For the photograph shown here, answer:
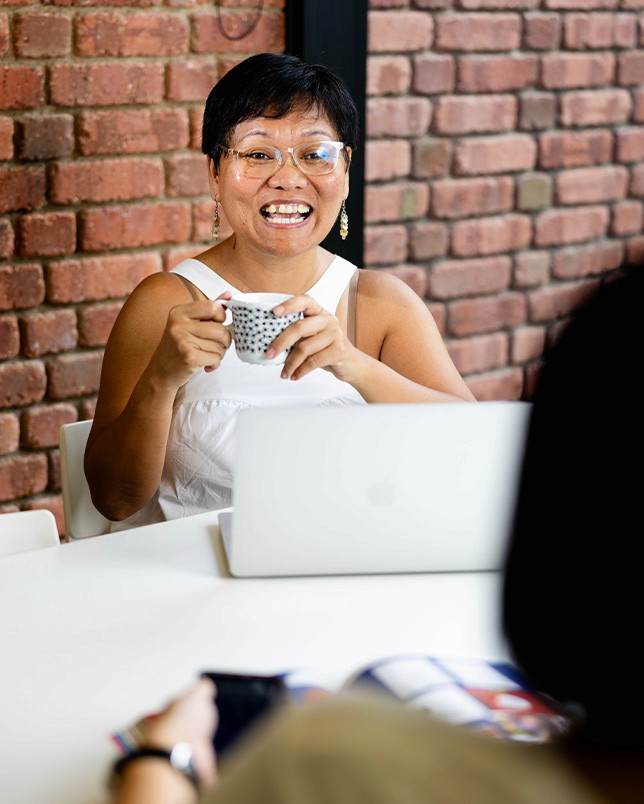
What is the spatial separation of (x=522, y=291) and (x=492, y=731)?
213 cm

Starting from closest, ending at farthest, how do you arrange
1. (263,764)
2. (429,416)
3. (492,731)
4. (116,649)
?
1. (263,764)
2. (492,731)
3. (116,649)
4. (429,416)

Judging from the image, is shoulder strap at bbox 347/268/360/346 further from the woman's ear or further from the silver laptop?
the silver laptop

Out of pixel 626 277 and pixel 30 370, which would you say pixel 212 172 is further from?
pixel 626 277

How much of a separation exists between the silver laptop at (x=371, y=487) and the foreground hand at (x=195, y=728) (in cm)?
37

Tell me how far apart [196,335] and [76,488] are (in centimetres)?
39

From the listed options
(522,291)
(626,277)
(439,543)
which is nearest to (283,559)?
(439,543)

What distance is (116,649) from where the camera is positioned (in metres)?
1.08

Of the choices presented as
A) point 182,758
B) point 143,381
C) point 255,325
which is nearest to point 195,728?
point 182,758

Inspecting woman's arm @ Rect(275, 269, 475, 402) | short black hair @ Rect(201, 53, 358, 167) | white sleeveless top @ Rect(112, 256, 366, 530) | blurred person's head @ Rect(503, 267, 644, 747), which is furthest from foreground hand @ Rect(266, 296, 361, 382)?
blurred person's head @ Rect(503, 267, 644, 747)

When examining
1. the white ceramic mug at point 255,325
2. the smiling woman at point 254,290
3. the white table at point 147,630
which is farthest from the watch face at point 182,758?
the smiling woman at point 254,290

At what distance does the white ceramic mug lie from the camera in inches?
53.2

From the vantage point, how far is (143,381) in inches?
61.6

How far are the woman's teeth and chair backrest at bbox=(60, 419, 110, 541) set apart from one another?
433 millimetres

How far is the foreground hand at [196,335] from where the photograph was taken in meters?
1.46
